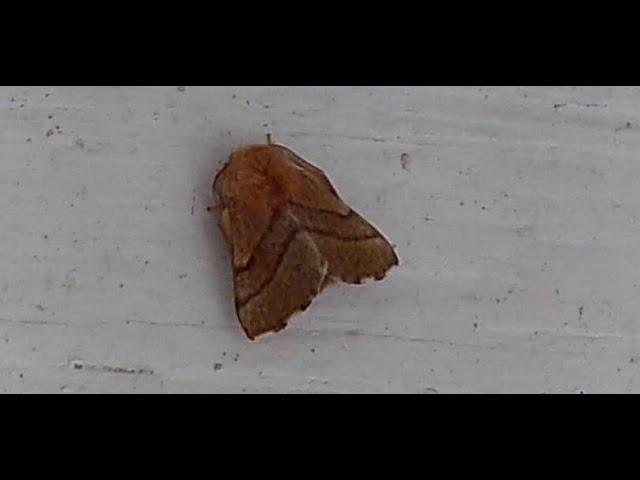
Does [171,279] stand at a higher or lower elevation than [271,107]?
lower

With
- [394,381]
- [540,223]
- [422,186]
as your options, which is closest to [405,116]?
[422,186]

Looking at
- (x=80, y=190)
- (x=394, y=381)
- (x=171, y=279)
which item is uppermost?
(x=80, y=190)
